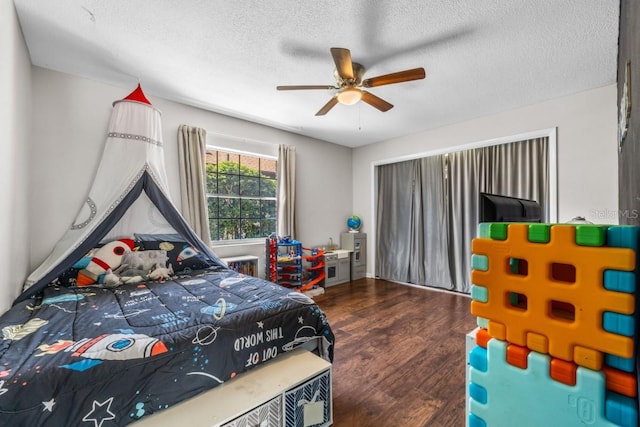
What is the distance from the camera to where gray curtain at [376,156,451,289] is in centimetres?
425

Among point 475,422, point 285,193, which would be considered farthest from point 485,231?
point 285,193

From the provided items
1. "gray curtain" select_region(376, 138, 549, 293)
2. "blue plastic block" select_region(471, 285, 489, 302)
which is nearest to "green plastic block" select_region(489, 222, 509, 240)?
"blue plastic block" select_region(471, 285, 489, 302)

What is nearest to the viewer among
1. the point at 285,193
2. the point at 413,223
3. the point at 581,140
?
the point at 581,140

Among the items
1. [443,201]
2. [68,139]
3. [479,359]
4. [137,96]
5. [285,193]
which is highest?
[137,96]

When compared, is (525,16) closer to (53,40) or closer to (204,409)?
(204,409)

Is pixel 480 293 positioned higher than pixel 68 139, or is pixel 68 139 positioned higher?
pixel 68 139

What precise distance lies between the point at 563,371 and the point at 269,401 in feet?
Result: 3.85

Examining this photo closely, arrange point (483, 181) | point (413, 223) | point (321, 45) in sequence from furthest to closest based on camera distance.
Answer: point (413, 223) < point (483, 181) < point (321, 45)

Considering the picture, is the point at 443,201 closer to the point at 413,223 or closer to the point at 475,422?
the point at 413,223

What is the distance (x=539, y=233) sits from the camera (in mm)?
756

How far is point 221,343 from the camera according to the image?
1.36 metres

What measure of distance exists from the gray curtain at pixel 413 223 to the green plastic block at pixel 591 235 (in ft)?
12.2

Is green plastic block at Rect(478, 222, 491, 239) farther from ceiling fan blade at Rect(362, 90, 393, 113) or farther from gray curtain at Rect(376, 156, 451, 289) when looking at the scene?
gray curtain at Rect(376, 156, 451, 289)

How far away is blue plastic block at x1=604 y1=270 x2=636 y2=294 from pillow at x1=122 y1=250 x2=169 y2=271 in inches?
113
